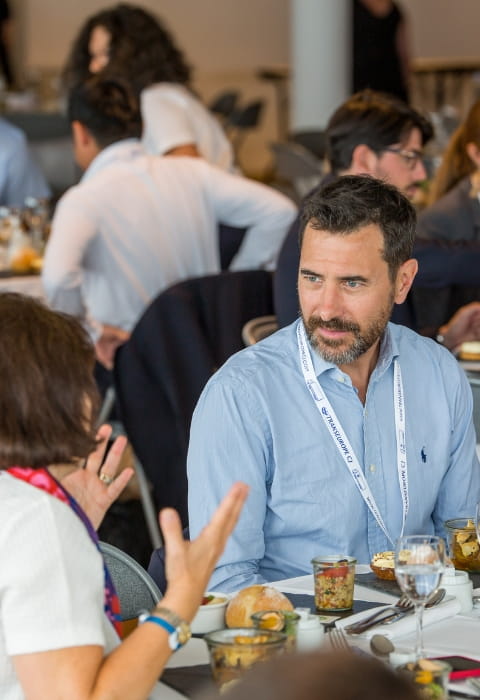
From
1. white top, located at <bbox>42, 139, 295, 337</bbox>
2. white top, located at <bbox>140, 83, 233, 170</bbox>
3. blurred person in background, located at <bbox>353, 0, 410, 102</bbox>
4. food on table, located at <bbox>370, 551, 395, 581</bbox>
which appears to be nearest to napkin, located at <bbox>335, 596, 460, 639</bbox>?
food on table, located at <bbox>370, 551, 395, 581</bbox>

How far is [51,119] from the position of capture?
9.42 m

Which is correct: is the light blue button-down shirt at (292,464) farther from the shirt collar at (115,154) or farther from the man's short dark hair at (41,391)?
the shirt collar at (115,154)

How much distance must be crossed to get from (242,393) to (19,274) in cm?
285

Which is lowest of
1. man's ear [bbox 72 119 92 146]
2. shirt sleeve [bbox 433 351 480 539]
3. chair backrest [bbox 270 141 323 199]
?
chair backrest [bbox 270 141 323 199]

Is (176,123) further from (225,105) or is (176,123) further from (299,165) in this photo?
(225,105)

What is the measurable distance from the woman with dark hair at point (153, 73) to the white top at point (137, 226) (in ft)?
2.43

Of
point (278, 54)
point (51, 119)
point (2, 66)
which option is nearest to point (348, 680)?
point (51, 119)

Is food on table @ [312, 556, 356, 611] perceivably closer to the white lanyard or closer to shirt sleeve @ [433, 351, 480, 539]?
the white lanyard

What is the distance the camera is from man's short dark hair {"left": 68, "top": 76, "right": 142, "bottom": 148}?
4.73 meters

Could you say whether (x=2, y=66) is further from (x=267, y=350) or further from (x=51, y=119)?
(x=267, y=350)

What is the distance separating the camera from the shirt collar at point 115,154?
4594 millimetres

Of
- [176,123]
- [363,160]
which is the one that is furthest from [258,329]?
[176,123]

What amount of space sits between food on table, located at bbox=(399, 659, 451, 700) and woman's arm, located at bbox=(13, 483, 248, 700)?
0.28 metres

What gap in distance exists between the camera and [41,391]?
5.00 feet
